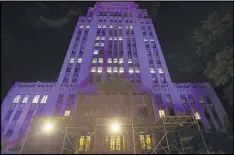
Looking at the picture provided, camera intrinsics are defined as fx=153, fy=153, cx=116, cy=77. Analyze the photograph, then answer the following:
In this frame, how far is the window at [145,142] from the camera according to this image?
2105 cm

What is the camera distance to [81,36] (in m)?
39.4

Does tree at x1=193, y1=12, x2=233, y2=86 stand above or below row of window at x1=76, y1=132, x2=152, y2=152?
above

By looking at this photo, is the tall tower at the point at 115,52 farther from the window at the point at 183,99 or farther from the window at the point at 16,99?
the window at the point at 16,99

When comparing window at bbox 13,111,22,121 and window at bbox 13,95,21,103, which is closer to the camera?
window at bbox 13,111,22,121

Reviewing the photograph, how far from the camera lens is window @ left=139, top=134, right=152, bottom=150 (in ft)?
69.1

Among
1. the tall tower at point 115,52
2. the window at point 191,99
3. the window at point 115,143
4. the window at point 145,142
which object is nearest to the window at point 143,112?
the window at point 145,142

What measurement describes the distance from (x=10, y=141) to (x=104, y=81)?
647 inches

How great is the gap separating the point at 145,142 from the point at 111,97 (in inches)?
333

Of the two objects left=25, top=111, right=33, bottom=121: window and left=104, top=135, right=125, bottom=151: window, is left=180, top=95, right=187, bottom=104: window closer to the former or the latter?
left=104, top=135, right=125, bottom=151: window

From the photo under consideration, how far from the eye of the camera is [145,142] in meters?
21.4

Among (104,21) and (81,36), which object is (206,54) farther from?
(104,21)

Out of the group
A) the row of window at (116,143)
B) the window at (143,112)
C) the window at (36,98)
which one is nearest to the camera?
the row of window at (116,143)

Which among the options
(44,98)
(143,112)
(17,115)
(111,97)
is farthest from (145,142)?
(17,115)

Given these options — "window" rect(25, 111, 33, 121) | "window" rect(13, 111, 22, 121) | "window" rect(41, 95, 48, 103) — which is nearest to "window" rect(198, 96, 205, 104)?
"window" rect(41, 95, 48, 103)
